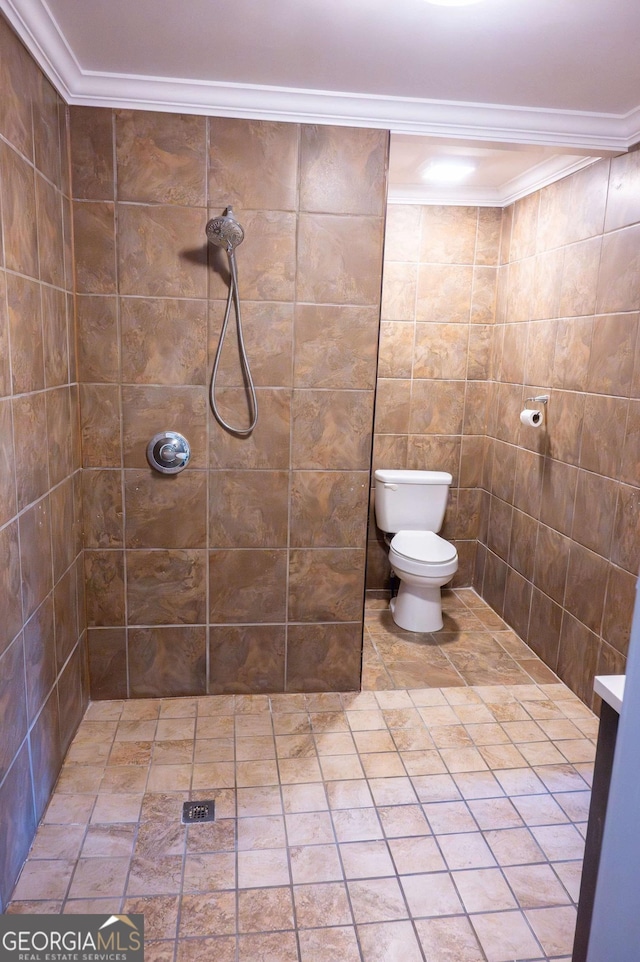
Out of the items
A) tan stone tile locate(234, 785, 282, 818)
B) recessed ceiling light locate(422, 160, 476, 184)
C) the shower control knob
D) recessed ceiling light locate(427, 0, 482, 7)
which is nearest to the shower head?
the shower control knob

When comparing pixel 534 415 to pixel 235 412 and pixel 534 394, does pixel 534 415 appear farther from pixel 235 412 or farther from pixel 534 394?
pixel 235 412

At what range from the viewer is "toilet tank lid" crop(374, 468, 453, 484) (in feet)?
11.4

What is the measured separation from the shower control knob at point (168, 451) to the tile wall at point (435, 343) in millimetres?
1475

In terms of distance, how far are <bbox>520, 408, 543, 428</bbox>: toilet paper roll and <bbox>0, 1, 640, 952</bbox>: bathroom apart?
0.09 m

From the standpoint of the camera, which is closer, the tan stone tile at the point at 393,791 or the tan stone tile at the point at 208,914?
the tan stone tile at the point at 208,914

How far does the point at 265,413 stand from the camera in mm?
2480

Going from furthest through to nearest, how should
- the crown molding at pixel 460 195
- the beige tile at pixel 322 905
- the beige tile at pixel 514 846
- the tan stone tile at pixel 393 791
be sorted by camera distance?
1. the crown molding at pixel 460 195
2. the tan stone tile at pixel 393 791
3. the beige tile at pixel 514 846
4. the beige tile at pixel 322 905

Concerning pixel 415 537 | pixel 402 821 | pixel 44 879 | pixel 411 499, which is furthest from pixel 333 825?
pixel 411 499

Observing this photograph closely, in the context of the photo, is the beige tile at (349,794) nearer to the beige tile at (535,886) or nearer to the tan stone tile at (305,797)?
the tan stone tile at (305,797)

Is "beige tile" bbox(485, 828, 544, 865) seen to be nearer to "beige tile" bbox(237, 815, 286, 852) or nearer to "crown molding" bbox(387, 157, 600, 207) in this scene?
"beige tile" bbox(237, 815, 286, 852)

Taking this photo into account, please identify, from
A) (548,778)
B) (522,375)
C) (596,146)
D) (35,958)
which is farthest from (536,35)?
→ (35,958)

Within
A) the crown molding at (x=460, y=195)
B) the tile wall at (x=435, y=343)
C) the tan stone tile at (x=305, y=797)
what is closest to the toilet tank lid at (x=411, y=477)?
the tile wall at (x=435, y=343)

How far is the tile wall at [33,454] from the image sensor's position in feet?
5.39

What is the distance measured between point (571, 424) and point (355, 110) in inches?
60.7
